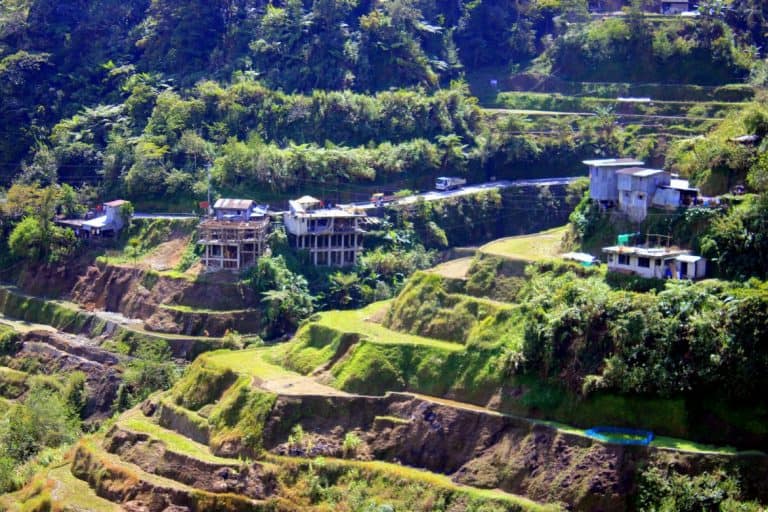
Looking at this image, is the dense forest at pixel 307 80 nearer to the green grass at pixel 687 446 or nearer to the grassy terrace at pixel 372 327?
the grassy terrace at pixel 372 327

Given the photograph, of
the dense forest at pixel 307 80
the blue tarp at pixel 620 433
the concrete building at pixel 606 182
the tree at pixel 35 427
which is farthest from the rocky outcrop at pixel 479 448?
the dense forest at pixel 307 80

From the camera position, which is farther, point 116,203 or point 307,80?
point 307,80

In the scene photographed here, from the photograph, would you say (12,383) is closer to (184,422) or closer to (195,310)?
(195,310)

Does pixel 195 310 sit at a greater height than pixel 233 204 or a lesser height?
lesser

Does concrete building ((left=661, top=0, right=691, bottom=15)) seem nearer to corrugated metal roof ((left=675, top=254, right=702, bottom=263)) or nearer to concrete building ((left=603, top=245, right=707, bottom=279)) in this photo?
concrete building ((left=603, top=245, right=707, bottom=279))

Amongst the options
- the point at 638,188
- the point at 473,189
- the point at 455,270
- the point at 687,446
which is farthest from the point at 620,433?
the point at 473,189

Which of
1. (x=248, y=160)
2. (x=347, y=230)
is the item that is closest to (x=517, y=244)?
(x=347, y=230)

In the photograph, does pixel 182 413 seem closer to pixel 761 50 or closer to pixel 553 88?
pixel 553 88
